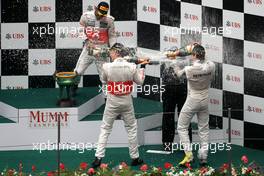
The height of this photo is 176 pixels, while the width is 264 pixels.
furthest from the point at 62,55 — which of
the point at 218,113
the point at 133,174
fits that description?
the point at 133,174

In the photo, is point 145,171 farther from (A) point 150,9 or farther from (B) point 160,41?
(A) point 150,9

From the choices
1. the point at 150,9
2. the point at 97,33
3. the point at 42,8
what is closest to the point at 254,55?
the point at 150,9

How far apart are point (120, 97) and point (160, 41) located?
1.93 meters

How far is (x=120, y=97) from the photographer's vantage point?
1034 cm

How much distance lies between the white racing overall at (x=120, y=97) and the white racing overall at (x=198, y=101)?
53 cm

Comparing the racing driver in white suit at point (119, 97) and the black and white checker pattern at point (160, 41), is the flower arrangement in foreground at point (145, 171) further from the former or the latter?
the black and white checker pattern at point (160, 41)

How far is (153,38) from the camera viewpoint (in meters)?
12.2

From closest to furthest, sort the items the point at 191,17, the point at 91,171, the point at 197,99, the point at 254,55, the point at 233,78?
the point at 91,171 < the point at 197,99 < the point at 254,55 < the point at 233,78 < the point at 191,17

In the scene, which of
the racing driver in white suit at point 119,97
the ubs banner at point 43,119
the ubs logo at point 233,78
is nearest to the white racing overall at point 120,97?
the racing driver in white suit at point 119,97

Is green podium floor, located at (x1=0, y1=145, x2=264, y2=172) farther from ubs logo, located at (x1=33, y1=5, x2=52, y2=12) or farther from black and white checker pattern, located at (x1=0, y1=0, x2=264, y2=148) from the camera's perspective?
ubs logo, located at (x1=33, y1=5, x2=52, y2=12)

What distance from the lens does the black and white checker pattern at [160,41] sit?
1120cm

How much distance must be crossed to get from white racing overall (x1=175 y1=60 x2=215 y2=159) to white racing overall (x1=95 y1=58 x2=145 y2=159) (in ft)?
1.74

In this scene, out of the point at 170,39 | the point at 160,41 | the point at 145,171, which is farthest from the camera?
the point at 160,41

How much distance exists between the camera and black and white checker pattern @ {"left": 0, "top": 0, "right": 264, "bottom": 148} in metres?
11.2
